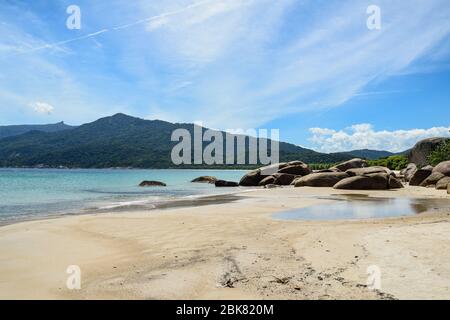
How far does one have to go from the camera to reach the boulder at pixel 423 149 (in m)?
49.4

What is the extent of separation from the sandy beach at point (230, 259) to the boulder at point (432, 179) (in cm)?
2117

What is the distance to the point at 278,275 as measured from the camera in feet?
21.2

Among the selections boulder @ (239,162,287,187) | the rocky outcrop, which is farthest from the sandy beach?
boulder @ (239,162,287,187)

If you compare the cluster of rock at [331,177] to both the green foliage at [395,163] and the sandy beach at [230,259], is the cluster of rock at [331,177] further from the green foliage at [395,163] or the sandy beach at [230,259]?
the sandy beach at [230,259]

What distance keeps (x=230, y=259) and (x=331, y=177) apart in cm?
3117

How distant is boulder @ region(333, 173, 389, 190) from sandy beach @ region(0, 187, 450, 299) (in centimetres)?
1982

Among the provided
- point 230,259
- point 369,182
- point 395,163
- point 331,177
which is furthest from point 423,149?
point 230,259

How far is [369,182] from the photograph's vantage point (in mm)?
32156

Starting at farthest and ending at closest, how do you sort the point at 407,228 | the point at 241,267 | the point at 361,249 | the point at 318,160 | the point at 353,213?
the point at 318,160, the point at 353,213, the point at 407,228, the point at 361,249, the point at 241,267

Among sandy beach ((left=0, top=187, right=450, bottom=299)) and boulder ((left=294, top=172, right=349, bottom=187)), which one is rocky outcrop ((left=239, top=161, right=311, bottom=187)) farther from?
sandy beach ((left=0, top=187, right=450, bottom=299))

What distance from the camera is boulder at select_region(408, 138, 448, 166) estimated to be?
162ft
